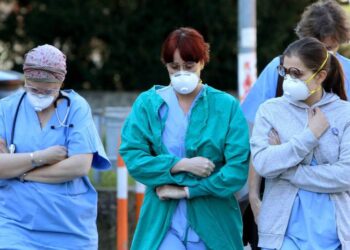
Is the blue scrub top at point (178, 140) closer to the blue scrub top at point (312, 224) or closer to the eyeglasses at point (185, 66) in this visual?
the eyeglasses at point (185, 66)

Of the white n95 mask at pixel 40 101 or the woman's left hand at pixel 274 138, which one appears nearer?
the woman's left hand at pixel 274 138

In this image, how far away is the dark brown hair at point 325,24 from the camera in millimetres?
5773

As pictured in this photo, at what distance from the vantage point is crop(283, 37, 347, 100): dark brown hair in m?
5.04

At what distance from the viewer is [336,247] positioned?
4.88m

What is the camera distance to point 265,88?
5762 millimetres

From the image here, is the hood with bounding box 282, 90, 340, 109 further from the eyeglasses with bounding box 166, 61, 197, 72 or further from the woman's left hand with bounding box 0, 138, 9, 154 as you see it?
the woman's left hand with bounding box 0, 138, 9, 154

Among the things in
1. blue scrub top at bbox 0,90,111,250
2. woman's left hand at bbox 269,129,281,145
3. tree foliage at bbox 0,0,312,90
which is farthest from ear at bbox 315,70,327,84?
tree foliage at bbox 0,0,312,90

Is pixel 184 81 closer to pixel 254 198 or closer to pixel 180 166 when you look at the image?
pixel 180 166

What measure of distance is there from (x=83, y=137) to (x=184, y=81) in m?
0.68

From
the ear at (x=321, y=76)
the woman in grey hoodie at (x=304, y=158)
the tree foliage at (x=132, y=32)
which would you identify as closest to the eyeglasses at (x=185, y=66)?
the woman in grey hoodie at (x=304, y=158)

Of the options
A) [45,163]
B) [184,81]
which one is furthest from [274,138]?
[45,163]

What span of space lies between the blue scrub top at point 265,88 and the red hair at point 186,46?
0.58m

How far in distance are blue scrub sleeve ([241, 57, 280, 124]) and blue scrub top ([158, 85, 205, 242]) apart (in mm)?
599

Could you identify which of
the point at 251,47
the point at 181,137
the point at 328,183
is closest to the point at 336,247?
the point at 328,183
